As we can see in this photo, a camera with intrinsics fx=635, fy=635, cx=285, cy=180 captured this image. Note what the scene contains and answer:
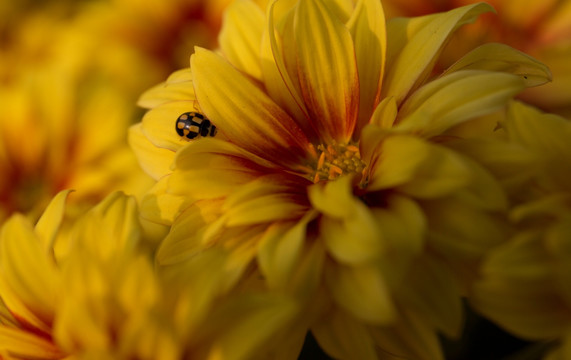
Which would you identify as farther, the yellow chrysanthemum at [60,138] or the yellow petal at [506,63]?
the yellow chrysanthemum at [60,138]

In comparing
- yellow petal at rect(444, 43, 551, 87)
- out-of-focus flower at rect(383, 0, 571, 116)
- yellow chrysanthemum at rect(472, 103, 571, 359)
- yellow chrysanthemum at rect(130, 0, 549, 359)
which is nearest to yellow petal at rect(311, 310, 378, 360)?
yellow chrysanthemum at rect(130, 0, 549, 359)

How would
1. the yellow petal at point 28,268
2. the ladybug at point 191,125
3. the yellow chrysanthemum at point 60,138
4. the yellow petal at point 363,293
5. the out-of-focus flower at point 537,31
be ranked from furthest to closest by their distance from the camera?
the yellow chrysanthemum at point 60,138 < the out-of-focus flower at point 537,31 < the ladybug at point 191,125 < the yellow petal at point 28,268 < the yellow petal at point 363,293

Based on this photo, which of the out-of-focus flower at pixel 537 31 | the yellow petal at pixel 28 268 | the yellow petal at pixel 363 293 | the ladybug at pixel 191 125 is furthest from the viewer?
the out-of-focus flower at pixel 537 31

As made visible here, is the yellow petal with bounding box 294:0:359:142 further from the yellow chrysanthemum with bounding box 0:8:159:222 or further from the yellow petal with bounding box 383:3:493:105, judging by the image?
the yellow chrysanthemum with bounding box 0:8:159:222

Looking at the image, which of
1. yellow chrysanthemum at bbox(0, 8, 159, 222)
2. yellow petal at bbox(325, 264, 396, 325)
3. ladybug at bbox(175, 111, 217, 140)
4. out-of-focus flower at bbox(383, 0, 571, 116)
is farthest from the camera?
yellow chrysanthemum at bbox(0, 8, 159, 222)

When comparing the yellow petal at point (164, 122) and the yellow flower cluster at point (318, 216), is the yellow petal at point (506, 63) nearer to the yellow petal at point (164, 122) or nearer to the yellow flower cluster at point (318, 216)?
the yellow flower cluster at point (318, 216)

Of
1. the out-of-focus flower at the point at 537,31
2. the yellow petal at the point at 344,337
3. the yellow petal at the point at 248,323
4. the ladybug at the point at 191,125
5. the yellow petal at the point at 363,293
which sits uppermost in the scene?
the ladybug at the point at 191,125

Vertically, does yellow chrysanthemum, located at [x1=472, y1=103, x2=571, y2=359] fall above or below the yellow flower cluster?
below

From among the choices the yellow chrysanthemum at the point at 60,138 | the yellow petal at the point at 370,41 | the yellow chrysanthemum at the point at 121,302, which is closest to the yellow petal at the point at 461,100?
the yellow petal at the point at 370,41
